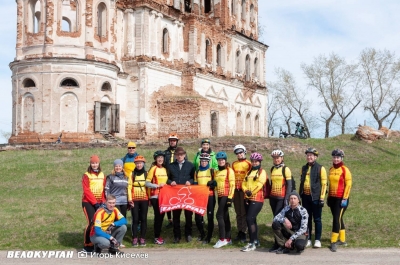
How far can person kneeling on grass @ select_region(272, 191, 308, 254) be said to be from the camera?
9.91 meters

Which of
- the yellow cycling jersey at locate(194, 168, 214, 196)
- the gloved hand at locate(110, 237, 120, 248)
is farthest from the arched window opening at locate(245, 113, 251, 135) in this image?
the gloved hand at locate(110, 237, 120, 248)

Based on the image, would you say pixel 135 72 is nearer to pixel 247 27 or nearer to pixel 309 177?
pixel 247 27

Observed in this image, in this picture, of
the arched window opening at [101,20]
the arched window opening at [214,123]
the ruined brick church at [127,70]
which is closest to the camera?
the ruined brick church at [127,70]

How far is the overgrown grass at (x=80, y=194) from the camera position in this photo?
11469mm

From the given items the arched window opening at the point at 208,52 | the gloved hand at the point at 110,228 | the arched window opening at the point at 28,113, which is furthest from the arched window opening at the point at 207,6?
the gloved hand at the point at 110,228

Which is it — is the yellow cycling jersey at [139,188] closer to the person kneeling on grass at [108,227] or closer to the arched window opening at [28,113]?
the person kneeling on grass at [108,227]

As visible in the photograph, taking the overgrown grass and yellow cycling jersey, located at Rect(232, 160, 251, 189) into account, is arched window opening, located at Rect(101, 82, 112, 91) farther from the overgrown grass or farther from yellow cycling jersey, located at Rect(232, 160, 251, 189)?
yellow cycling jersey, located at Rect(232, 160, 251, 189)

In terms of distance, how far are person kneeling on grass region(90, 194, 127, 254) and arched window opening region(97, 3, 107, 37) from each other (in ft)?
75.2

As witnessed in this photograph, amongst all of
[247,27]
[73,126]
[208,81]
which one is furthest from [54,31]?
[247,27]

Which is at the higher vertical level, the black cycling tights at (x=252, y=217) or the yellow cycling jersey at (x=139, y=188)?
the yellow cycling jersey at (x=139, y=188)

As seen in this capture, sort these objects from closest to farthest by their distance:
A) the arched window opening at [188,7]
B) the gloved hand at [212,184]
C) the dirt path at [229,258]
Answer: the dirt path at [229,258] → the gloved hand at [212,184] → the arched window opening at [188,7]

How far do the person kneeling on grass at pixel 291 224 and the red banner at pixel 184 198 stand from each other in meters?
1.65

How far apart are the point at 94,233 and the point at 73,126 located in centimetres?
2057

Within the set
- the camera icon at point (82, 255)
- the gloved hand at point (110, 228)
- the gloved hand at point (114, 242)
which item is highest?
the gloved hand at point (110, 228)
